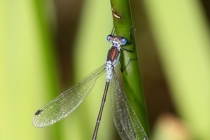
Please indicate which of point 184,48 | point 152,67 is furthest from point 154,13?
point 152,67

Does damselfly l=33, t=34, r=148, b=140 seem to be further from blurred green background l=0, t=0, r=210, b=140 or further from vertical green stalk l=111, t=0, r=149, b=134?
vertical green stalk l=111, t=0, r=149, b=134

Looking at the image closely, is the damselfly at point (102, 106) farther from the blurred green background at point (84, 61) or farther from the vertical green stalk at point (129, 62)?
the vertical green stalk at point (129, 62)

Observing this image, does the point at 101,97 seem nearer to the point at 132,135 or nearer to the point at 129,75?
the point at 132,135

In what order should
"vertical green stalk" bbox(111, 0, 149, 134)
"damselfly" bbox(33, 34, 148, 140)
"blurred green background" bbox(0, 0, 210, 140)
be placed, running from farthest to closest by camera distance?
"damselfly" bbox(33, 34, 148, 140) → "blurred green background" bbox(0, 0, 210, 140) → "vertical green stalk" bbox(111, 0, 149, 134)

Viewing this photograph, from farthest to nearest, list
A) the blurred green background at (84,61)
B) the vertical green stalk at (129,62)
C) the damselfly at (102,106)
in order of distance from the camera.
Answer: the damselfly at (102,106) < the blurred green background at (84,61) < the vertical green stalk at (129,62)

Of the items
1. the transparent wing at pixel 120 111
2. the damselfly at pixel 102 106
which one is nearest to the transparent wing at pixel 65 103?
the damselfly at pixel 102 106

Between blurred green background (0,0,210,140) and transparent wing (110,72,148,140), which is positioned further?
transparent wing (110,72,148,140)

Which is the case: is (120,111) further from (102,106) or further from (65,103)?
(65,103)

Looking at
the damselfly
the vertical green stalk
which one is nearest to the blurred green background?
the damselfly
